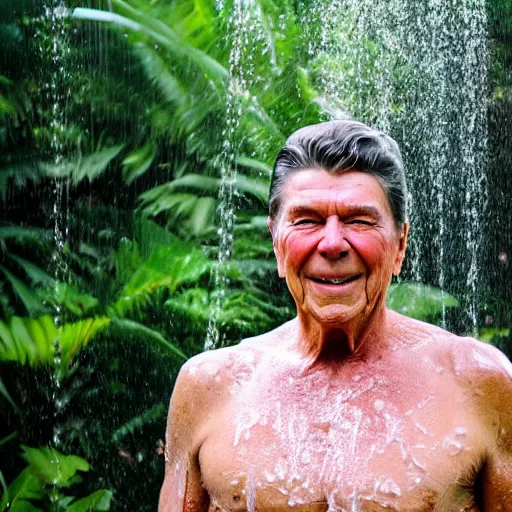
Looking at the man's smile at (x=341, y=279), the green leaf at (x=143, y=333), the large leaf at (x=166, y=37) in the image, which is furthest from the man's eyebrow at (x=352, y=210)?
the large leaf at (x=166, y=37)

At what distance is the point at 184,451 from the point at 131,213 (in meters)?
4.80

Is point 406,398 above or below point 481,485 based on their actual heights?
above

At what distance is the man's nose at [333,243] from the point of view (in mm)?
1941

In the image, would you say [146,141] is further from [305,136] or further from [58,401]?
[305,136]

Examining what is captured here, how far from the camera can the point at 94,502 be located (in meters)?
6.03

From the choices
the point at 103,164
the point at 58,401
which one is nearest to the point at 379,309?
the point at 58,401

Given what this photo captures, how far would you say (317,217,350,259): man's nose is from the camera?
76.4 inches

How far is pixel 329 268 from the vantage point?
1.96 meters

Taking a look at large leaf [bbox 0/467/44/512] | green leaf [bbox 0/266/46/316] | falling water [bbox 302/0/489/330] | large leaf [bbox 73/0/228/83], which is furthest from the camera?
falling water [bbox 302/0/489/330]

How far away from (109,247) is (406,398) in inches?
194

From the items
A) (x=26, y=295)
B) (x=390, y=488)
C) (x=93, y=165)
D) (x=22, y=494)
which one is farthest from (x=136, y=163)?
(x=390, y=488)

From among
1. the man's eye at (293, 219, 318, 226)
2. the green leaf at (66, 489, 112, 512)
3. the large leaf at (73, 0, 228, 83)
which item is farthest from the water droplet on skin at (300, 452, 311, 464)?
the large leaf at (73, 0, 228, 83)

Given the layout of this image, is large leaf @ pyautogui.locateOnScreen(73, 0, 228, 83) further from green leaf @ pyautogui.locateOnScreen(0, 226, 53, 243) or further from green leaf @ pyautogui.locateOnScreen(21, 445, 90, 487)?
green leaf @ pyautogui.locateOnScreen(21, 445, 90, 487)

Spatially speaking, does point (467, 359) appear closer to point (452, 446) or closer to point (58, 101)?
point (452, 446)
